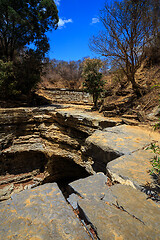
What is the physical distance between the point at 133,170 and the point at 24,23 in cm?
1144

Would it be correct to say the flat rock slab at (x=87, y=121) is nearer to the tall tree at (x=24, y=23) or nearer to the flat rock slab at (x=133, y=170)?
the flat rock slab at (x=133, y=170)

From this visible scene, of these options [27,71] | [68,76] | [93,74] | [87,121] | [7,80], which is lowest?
[87,121]

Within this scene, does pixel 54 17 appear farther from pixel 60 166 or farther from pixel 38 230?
pixel 38 230

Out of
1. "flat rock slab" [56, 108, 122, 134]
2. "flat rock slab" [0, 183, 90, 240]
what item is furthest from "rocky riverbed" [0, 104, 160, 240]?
"flat rock slab" [56, 108, 122, 134]

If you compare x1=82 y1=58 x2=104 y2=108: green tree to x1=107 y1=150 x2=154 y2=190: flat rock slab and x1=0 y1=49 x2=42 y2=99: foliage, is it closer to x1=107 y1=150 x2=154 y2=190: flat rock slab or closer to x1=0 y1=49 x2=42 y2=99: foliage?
x1=0 y1=49 x2=42 y2=99: foliage

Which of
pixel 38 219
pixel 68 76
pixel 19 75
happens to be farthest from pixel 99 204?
pixel 68 76

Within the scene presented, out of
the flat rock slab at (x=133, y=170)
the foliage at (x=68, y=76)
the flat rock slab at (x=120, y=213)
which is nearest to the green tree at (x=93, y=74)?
the flat rock slab at (x=133, y=170)

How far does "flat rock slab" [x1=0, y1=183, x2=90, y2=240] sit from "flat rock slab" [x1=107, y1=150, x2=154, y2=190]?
79cm

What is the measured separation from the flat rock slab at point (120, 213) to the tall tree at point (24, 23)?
11.3 m

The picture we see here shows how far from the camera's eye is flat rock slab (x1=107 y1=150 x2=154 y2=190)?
1458 millimetres

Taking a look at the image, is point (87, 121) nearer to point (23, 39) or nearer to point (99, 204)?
point (99, 204)

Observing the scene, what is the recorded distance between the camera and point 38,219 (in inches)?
38.6

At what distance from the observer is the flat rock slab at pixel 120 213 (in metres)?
0.86

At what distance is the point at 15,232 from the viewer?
2.84 ft
